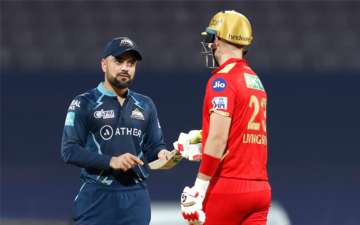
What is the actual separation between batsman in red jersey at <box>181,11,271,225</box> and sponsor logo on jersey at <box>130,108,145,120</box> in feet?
2.12

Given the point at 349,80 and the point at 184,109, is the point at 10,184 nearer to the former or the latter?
the point at 184,109

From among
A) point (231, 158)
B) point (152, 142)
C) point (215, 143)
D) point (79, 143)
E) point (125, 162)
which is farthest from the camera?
point (152, 142)

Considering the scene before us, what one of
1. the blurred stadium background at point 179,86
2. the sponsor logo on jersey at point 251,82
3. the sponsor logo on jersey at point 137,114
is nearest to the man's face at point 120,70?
the sponsor logo on jersey at point 137,114

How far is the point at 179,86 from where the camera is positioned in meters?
10.2

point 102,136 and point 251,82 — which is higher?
point 251,82

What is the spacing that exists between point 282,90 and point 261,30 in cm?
111

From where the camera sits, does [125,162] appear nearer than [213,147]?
No

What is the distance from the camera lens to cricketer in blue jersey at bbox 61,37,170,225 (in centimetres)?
510

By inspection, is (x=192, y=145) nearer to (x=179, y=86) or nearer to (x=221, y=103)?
(x=221, y=103)

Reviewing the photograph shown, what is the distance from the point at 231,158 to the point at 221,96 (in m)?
0.32

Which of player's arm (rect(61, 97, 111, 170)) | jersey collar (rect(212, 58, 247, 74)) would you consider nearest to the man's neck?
jersey collar (rect(212, 58, 247, 74))

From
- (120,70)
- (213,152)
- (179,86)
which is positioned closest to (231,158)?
(213,152)

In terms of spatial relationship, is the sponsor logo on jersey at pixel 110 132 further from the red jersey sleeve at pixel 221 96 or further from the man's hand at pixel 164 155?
the red jersey sleeve at pixel 221 96

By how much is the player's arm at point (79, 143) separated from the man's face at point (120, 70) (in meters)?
0.21
